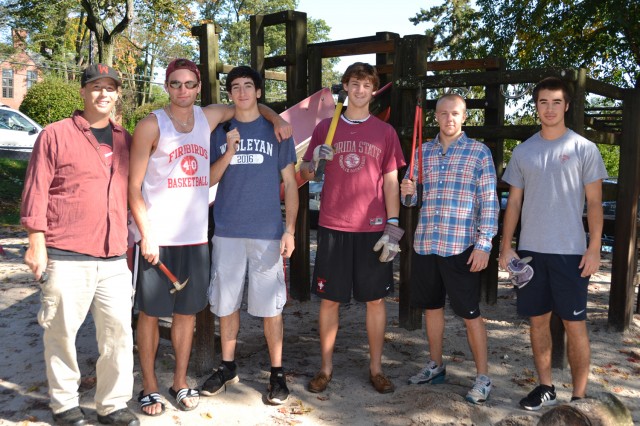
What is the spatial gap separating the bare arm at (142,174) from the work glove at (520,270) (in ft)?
6.65

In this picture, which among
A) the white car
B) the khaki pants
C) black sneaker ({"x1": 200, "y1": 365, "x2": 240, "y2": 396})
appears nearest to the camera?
the khaki pants

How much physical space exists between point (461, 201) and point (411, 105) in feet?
5.16

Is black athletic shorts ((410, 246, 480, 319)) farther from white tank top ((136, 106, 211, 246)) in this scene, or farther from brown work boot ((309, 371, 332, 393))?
white tank top ((136, 106, 211, 246))

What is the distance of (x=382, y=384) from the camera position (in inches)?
160

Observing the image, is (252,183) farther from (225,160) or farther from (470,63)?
(470,63)

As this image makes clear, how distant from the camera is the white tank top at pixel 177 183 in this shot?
11.8ft

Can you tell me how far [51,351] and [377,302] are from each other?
1.92 metres

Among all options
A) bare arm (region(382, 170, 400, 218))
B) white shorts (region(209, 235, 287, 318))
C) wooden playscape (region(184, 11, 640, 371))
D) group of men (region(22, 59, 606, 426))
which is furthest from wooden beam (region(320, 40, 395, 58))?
white shorts (region(209, 235, 287, 318))

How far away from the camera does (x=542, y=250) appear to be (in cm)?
366

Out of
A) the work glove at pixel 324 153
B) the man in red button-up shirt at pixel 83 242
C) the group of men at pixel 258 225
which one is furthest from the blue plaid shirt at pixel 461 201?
the man in red button-up shirt at pixel 83 242

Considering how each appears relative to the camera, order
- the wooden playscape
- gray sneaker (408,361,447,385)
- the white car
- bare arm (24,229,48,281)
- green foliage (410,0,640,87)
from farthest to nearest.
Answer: the white car → green foliage (410,0,640,87) → the wooden playscape → gray sneaker (408,361,447,385) → bare arm (24,229,48,281)

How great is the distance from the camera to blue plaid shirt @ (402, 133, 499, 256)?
12.5 ft

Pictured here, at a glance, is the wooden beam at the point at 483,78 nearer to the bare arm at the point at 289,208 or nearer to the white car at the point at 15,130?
the bare arm at the point at 289,208

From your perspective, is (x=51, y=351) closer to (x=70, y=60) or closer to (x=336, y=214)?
(x=336, y=214)
